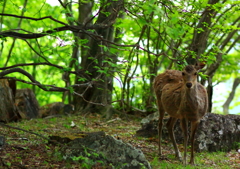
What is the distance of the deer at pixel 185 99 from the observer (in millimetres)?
6324

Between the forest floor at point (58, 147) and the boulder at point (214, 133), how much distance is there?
0.61 feet

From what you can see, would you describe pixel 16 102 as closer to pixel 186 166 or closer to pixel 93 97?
pixel 93 97

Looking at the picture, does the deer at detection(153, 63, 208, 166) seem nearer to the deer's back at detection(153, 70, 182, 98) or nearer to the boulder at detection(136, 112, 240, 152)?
the deer's back at detection(153, 70, 182, 98)

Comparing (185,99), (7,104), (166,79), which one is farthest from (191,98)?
(7,104)

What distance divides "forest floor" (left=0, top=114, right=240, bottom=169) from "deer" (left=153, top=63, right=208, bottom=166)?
0.51m

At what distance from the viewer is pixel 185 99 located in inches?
259

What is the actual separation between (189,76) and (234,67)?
30.4 ft

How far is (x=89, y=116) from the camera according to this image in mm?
11336

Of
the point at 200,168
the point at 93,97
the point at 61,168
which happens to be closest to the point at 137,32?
the point at 93,97

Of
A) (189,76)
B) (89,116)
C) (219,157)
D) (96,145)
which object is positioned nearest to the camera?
(96,145)

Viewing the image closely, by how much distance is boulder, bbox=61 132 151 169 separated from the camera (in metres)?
5.40

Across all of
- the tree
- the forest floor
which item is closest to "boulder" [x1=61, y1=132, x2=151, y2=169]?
the forest floor

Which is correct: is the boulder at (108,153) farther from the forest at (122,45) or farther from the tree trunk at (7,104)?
the tree trunk at (7,104)


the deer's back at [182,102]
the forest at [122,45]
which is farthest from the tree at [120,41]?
the deer's back at [182,102]
